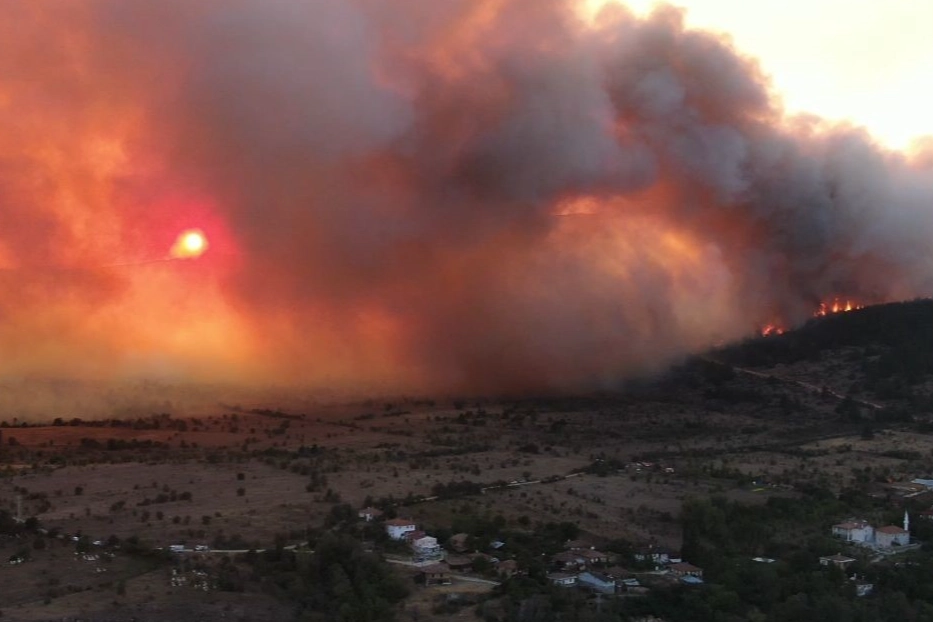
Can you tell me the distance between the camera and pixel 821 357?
174 feet

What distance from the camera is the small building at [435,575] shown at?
24.2 m

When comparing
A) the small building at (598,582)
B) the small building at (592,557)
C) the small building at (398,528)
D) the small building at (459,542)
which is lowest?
the small building at (598,582)

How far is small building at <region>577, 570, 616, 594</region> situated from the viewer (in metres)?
24.2

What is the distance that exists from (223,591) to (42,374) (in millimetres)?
24956

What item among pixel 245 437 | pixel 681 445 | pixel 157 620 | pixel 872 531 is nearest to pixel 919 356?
pixel 681 445

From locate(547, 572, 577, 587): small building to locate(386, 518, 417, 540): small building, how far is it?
3798 mm

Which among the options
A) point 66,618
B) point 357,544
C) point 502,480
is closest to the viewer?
point 66,618

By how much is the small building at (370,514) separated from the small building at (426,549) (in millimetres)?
1880

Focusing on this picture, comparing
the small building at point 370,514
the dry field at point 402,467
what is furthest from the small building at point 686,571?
the small building at point 370,514

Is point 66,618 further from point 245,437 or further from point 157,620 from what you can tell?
point 245,437

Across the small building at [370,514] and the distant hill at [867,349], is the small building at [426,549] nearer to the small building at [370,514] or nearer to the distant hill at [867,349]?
the small building at [370,514]

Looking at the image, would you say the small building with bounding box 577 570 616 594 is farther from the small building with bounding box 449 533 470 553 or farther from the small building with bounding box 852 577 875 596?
the small building with bounding box 852 577 875 596

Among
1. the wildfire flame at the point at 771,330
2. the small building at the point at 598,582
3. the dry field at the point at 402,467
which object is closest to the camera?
the dry field at the point at 402,467

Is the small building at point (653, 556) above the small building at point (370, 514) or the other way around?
the other way around
